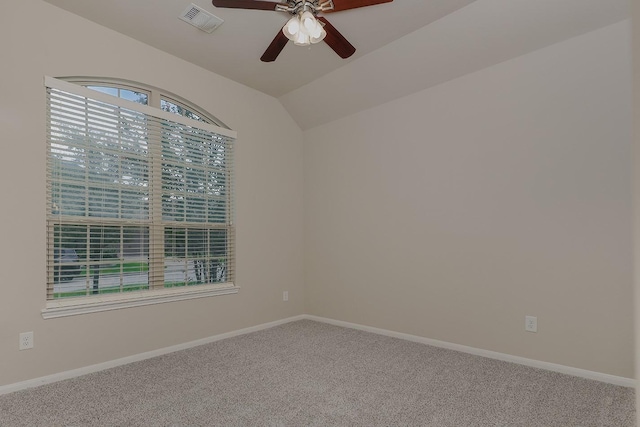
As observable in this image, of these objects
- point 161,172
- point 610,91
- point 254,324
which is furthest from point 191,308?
point 610,91

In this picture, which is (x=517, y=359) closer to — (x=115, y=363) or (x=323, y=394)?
(x=323, y=394)

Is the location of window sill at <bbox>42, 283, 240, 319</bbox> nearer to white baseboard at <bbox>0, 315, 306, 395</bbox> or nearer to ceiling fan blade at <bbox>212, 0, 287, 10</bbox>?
white baseboard at <bbox>0, 315, 306, 395</bbox>

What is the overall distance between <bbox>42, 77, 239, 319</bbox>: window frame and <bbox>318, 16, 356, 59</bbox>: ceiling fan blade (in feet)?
5.15

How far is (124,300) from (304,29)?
7.85 feet

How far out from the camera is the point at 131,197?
3.01m

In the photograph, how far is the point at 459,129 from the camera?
316 cm

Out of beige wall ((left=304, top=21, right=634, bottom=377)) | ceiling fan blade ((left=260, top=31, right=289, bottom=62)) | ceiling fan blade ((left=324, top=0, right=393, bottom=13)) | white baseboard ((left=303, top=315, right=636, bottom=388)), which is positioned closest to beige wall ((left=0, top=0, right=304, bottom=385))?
beige wall ((left=304, top=21, right=634, bottom=377))

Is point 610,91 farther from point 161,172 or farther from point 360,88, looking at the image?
point 161,172

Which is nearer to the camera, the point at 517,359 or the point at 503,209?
the point at 517,359

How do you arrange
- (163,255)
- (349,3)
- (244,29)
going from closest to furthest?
(349,3)
(244,29)
(163,255)

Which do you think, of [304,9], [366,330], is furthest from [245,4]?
[366,330]

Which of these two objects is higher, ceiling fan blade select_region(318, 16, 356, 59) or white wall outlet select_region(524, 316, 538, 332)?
ceiling fan blade select_region(318, 16, 356, 59)

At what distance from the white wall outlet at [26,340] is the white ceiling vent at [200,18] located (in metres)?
2.44

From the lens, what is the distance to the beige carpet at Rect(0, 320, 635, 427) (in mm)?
1997
